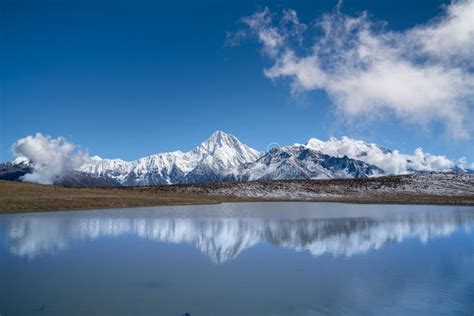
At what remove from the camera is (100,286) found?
16453 mm

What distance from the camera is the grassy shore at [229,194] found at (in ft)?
194

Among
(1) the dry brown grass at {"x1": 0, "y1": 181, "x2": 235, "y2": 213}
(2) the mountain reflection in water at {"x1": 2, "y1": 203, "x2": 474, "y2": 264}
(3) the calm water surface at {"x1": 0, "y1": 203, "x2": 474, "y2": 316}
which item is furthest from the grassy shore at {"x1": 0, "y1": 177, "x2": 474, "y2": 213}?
(3) the calm water surface at {"x1": 0, "y1": 203, "x2": 474, "y2": 316}

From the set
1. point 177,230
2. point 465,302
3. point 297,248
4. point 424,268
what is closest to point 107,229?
point 177,230

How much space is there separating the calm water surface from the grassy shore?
27.7 m

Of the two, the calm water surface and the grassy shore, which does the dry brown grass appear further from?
the calm water surface

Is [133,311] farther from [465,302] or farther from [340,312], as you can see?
[465,302]

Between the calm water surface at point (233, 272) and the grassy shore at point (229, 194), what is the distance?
90.9 ft

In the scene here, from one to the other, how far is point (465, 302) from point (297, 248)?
39.6ft

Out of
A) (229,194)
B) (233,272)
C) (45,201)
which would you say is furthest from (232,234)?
(229,194)

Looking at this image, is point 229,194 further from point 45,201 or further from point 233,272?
point 233,272

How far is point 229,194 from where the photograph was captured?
105312 mm

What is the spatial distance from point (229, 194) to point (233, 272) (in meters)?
86.3

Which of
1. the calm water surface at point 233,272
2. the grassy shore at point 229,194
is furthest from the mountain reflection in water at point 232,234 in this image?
the grassy shore at point 229,194

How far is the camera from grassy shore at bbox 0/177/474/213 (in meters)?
59.2
